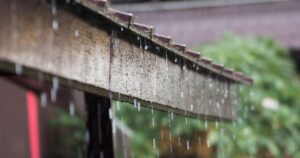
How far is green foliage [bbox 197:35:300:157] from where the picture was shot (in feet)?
21.5

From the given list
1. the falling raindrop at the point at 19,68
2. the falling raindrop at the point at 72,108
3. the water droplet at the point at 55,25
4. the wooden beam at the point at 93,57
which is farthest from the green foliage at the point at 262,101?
the falling raindrop at the point at 19,68

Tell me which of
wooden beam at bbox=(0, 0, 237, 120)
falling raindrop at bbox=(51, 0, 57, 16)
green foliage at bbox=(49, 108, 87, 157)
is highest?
falling raindrop at bbox=(51, 0, 57, 16)

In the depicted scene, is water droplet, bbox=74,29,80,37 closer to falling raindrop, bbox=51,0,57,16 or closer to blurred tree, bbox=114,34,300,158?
falling raindrop, bbox=51,0,57,16

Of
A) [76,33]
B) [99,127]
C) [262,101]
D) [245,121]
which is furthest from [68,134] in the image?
[76,33]

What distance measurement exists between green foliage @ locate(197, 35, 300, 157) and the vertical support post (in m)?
3.49

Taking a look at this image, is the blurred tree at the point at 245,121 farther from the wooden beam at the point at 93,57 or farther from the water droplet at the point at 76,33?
the water droplet at the point at 76,33

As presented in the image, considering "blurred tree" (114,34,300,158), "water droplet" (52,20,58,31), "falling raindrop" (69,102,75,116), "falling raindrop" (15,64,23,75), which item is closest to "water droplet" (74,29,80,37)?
"water droplet" (52,20,58,31)

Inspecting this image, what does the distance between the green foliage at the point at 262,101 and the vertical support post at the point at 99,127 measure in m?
3.49

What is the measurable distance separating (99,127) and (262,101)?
4.29 metres

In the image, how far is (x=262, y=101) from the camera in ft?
22.5

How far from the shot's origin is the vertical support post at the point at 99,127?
109 inches

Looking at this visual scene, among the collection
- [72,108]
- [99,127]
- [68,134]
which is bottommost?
[68,134]

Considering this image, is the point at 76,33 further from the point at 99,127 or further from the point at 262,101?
the point at 262,101

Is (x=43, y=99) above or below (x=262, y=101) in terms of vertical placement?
below
